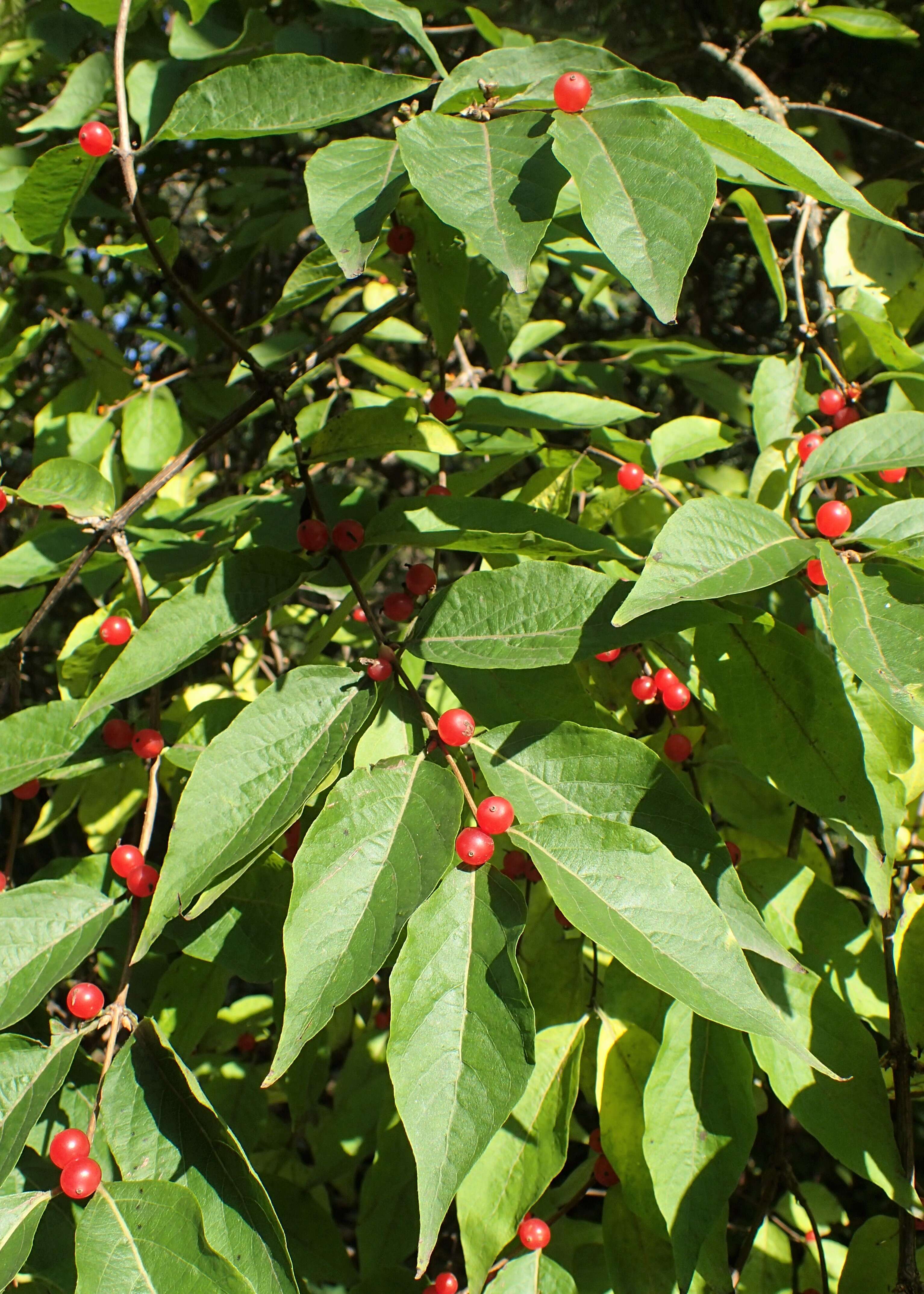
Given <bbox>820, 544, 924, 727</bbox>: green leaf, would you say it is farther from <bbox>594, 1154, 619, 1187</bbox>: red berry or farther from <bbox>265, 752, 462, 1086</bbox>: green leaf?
<bbox>594, 1154, 619, 1187</bbox>: red berry

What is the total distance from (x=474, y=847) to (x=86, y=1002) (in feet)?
2.16

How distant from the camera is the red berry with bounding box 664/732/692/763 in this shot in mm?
1560

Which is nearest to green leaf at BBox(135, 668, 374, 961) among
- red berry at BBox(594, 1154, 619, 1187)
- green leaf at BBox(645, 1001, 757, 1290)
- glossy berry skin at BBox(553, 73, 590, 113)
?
green leaf at BBox(645, 1001, 757, 1290)

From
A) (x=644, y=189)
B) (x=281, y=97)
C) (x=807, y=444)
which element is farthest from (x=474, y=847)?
(x=807, y=444)

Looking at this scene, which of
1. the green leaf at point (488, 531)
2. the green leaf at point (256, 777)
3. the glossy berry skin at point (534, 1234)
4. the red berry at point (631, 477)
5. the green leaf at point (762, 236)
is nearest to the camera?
the green leaf at point (256, 777)

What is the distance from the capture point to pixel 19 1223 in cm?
115

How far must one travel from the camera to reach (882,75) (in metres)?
3.03

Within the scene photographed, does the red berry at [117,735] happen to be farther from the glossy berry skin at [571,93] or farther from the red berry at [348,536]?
the glossy berry skin at [571,93]

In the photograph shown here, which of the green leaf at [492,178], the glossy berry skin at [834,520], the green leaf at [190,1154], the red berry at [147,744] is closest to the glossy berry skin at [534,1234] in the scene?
the green leaf at [190,1154]

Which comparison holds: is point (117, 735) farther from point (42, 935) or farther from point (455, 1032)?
point (455, 1032)

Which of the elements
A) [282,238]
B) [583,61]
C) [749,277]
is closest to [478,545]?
[583,61]

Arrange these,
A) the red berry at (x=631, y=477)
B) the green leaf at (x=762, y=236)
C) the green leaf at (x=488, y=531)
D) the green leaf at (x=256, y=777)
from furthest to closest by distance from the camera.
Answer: the red berry at (x=631, y=477), the green leaf at (x=762, y=236), the green leaf at (x=488, y=531), the green leaf at (x=256, y=777)

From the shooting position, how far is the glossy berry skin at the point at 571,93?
1110 mm

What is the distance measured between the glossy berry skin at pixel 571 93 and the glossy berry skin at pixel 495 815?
828 millimetres
